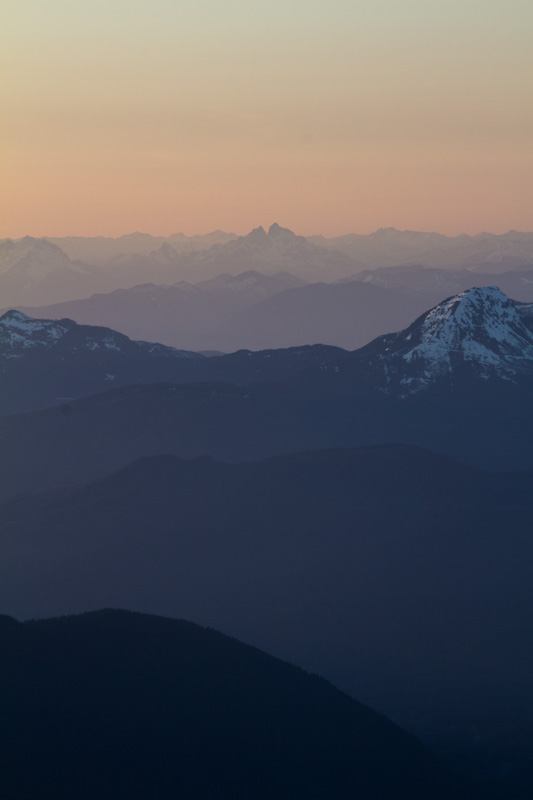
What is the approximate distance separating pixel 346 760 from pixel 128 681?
129 feet

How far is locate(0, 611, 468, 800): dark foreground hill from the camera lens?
6294 inches

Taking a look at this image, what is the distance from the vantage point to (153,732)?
173125 mm

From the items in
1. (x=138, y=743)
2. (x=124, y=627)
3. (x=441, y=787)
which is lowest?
(x=441, y=787)

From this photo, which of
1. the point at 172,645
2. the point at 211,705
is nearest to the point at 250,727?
the point at 211,705

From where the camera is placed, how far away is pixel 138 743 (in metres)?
169

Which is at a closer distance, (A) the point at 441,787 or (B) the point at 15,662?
(B) the point at 15,662

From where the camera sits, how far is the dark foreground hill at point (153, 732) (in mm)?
159875

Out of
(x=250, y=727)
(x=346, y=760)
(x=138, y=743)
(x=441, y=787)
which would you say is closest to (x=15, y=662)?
(x=138, y=743)

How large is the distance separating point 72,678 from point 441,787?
66.2m

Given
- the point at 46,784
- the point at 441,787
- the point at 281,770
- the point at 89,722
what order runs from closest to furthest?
the point at 46,784 → the point at 89,722 → the point at 281,770 → the point at 441,787

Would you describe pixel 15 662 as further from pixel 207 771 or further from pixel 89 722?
pixel 207 771

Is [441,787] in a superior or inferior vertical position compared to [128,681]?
inferior

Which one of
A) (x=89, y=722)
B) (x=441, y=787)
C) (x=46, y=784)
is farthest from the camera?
(x=441, y=787)

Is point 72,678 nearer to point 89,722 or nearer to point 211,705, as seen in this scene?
point 89,722
